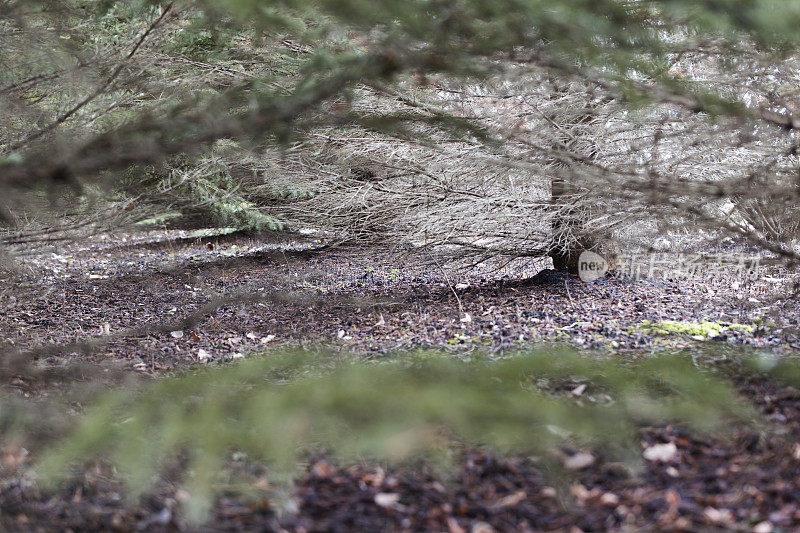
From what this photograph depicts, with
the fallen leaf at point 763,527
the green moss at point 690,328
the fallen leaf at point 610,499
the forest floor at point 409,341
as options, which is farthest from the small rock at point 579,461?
the green moss at point 690,328

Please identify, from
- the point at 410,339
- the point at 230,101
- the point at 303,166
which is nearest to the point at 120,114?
the point at 303,166

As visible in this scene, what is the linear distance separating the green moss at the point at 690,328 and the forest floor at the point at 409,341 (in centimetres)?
2

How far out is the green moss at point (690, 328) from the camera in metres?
3.69

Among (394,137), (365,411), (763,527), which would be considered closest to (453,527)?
(365,411)

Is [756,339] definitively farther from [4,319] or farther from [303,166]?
[4,319]

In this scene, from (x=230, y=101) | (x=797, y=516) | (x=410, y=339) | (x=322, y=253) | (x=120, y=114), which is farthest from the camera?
(x=322, y=253)

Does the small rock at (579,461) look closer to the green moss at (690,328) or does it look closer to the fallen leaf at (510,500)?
the fallen leaf at (510,500)

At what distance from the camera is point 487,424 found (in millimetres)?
1069

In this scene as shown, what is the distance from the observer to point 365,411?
1.05m

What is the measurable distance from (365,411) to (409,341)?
2.85m

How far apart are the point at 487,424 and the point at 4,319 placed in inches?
204

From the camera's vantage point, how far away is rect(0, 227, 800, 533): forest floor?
1.58 meters

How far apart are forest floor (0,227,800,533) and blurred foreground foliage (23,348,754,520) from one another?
Answer: 0.41 m

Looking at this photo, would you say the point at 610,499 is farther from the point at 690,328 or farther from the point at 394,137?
the point at 690,328
